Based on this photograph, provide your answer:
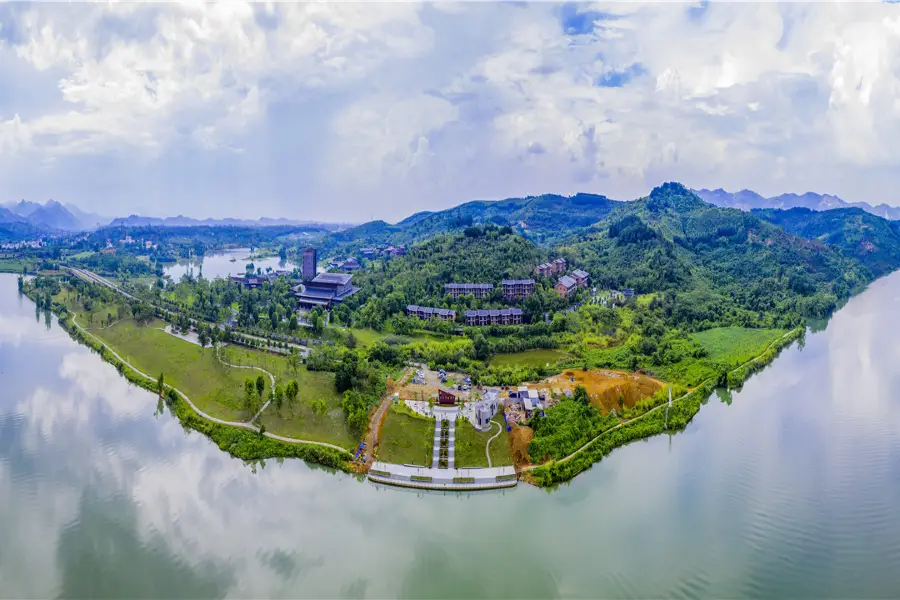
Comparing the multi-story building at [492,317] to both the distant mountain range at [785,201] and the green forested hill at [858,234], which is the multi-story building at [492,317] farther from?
the distant mountain range at [785,201]

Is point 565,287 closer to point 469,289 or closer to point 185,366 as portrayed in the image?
point 469,289

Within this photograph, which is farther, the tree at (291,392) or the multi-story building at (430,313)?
the multi-story building at (430,313)

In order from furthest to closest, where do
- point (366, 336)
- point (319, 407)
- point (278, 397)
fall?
point (366, 336), point (278, 397), point (319, 407)

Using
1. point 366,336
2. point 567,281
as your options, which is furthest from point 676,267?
point 366,336

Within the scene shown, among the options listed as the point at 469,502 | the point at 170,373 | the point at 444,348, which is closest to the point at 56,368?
the point at 170,373

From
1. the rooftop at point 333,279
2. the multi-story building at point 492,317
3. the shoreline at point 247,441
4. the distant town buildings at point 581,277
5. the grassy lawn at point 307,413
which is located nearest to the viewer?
the shoreline at point 247,441

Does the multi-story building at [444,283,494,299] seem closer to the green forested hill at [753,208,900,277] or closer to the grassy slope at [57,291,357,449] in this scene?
the grassy slope at [57,291,357,449]

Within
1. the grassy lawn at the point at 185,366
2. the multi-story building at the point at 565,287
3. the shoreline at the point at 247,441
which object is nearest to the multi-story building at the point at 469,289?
the multi-story building at the point at 565,287
